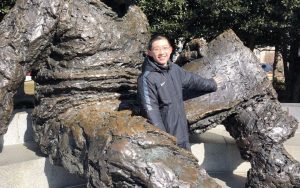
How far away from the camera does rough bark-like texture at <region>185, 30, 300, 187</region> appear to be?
3.31 m

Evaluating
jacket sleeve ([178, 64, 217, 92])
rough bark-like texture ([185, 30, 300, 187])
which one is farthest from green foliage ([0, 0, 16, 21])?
jacket sleeve ([178, 64, 217, 92])

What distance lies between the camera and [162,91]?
2.84 m

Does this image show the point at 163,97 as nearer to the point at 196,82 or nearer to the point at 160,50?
the point at 160,50

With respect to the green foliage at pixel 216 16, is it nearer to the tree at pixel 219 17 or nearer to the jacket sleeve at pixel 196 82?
the tree at pixel 219 17

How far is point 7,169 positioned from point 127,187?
1.20 m

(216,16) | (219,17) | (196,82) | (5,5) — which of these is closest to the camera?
(196,82)

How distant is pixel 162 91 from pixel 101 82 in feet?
2.03

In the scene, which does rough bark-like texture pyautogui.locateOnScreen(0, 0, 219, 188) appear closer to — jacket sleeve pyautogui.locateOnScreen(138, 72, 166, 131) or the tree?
jacket sleeve pyautogui.locateOnScreen(138, 72, 166, 131)

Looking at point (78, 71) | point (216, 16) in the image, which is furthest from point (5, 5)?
point (78, 71)

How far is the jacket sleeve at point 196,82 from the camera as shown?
3098 mm

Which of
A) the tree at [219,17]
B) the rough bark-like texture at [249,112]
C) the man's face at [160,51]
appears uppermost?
the tree at [219,17]

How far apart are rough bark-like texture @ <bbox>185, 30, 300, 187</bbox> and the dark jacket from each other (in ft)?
1.06

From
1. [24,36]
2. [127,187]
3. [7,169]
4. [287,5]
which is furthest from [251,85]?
[287,5]

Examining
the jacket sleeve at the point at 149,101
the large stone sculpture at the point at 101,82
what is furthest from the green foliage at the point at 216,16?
the jacket sleeve at the point at 149,101
